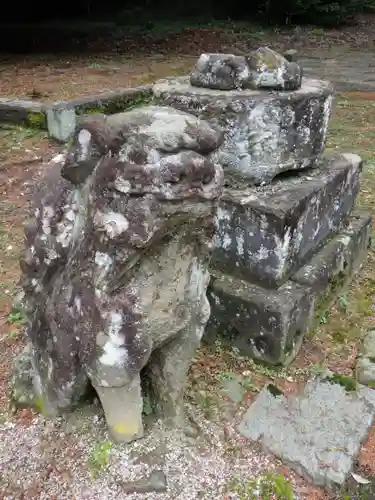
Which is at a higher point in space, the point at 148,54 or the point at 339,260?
the point at 339,260

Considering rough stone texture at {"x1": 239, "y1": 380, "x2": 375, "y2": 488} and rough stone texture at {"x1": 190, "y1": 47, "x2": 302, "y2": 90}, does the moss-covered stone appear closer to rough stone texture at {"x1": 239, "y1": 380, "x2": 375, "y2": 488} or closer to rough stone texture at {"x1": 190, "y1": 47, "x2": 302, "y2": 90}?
rough stone texture at {"x1": 239, "y1": 380, "x2": 375, "y2": 488}

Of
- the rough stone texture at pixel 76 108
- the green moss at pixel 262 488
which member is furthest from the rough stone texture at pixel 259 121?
the rough stone texture at pixel 76 108

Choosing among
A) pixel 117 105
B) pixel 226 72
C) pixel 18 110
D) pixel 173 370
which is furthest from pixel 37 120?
pixel 173 370

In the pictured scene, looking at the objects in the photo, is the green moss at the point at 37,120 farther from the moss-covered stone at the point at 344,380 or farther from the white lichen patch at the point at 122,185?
the white lichen patch at the point at 122,185

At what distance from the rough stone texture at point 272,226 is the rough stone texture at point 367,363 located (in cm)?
56

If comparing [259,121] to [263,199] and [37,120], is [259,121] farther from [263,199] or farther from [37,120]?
[37,120]

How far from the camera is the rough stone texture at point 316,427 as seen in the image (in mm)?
2152

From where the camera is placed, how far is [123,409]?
1.88m

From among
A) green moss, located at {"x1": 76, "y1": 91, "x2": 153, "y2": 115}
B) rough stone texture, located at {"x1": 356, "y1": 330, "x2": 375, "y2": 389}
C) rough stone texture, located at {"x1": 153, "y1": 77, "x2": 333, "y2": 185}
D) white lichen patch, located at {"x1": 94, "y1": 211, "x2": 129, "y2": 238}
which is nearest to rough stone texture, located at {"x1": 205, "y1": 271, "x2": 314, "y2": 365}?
rough stone texture, located at {"x1": 356, "y1": 330, "x2": 375, "y2": 389}

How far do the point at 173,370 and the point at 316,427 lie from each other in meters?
0.74

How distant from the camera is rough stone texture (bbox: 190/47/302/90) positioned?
267 cm

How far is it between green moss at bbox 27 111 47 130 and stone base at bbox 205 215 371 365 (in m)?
4.12

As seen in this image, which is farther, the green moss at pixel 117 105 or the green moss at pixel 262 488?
the green moss at pixel 117 105

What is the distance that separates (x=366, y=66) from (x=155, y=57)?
13.9 ft
